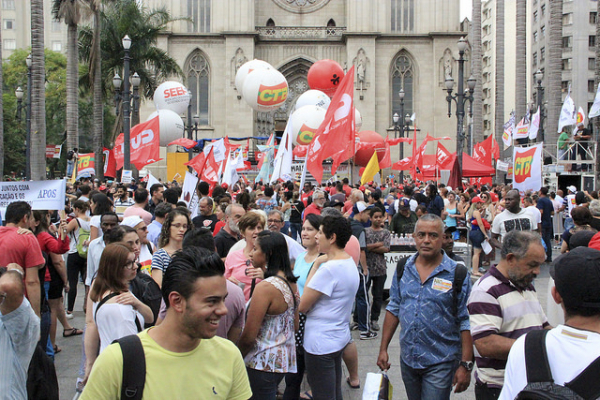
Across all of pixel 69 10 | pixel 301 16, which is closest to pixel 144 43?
pixel 69 10

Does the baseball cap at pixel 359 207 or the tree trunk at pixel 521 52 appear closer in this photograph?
the baseball cap at pixel 359 207

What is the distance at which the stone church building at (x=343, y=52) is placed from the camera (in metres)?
40.8

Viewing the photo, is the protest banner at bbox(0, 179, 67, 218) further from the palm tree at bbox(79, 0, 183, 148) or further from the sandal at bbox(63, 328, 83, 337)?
the palm tree at bbox(79, 0, 183, 148)

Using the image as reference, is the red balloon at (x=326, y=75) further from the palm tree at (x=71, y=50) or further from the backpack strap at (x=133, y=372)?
the backpack strap at (x=133, y=372)

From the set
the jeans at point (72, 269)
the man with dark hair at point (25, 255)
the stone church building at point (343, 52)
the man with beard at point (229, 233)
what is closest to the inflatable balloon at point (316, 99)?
the jeans at point (72, 269)

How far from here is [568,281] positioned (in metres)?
2.33

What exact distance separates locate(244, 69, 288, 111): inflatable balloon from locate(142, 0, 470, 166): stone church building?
2052 centimetres

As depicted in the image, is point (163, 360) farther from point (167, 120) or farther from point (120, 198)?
point (167, 120)

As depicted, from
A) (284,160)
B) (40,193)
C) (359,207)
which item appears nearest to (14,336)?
(40,193)

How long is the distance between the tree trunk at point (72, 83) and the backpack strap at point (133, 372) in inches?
856

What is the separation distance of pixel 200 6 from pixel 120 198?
32.5 metres

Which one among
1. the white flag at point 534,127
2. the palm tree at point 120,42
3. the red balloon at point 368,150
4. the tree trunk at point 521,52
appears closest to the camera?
the white flag at point 534,127

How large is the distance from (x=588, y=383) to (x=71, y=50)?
22754 mm

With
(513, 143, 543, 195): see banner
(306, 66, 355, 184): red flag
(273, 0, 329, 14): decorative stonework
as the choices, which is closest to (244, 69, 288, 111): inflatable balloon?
(306, 66, 355, 184): red flag
